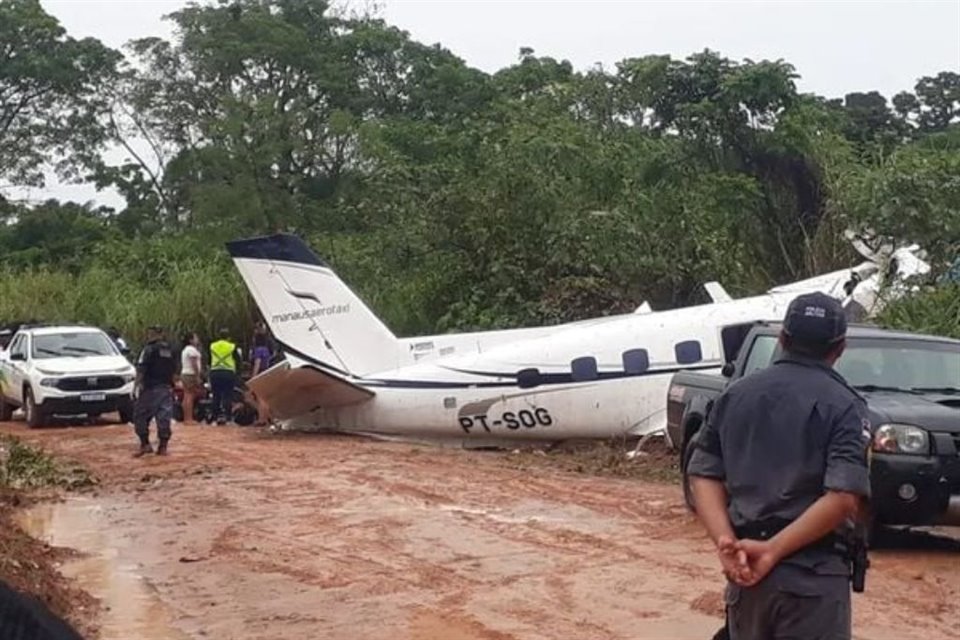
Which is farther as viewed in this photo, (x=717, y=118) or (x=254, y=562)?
(x=717, y=118)

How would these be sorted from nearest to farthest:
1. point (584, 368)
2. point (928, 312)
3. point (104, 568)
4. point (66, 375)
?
point (104, 568), point (928, 312), point (584, 368), point (66, 375)

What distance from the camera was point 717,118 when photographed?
31.0 meters

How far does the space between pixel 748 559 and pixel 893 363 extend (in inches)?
297

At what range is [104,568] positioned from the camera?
464 inches

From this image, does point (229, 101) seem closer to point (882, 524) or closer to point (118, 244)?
point (118, 244)

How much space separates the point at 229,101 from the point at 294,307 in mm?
22993

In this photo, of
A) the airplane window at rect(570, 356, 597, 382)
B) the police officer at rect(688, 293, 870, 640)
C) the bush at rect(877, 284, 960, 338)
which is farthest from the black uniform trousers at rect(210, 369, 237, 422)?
the police officer at rect(688, 293, 870, 640)

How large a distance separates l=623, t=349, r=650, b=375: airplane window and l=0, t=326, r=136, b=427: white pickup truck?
415 inches

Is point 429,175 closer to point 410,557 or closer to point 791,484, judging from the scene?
point 410,557

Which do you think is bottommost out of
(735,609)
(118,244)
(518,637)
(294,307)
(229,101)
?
(518,637)

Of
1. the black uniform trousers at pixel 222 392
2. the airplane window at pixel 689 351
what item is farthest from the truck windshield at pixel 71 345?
the airplane window at pixel 689 351

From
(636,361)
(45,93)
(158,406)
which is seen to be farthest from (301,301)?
(45,93)

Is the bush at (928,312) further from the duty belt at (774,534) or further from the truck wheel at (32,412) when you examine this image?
the truck wheel at (32,412)

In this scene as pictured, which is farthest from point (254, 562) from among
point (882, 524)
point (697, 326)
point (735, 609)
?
point (697, 326)
